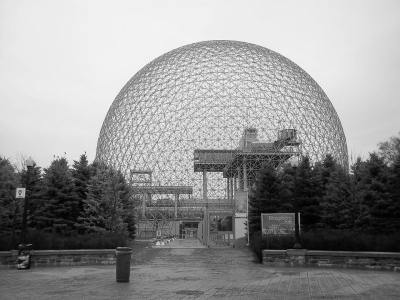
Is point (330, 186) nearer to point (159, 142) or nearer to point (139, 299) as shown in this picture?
point (139, 299)

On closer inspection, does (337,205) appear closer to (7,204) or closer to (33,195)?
(33,195)

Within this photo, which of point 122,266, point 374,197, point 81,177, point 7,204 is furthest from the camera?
point 81,177

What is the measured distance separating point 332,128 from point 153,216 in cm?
2825

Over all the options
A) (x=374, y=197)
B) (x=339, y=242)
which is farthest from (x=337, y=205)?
(x=339, y=242)

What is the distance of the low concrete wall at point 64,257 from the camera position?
1966 centimetres

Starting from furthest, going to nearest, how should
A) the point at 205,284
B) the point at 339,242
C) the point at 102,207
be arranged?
the point at 102,207
the point at 339,242
the point at 205,284

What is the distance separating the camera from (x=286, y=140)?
51938 mm

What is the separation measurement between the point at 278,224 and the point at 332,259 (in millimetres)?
3968

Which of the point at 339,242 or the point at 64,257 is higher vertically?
the point at 339,242

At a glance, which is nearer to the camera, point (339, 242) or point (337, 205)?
point (339, 242)

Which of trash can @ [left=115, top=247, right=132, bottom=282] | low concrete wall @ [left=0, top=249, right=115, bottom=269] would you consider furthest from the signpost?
trash can @ [left=115, top=247, right=132, bottom=282]

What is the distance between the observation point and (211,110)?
55.5 metres

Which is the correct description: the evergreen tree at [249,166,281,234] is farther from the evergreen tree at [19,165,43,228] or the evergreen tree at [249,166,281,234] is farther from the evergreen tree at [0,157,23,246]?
the evergreen tree at [0,157,23,246]

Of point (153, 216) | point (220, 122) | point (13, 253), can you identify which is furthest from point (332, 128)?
point (13, 253)
